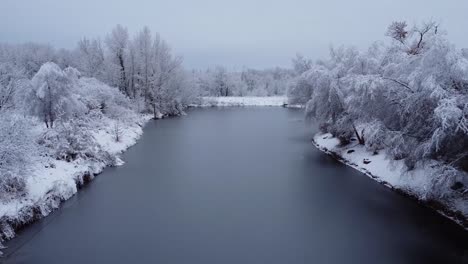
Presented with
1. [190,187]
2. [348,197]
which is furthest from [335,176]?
[190,187]

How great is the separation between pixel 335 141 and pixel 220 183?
41.4ft

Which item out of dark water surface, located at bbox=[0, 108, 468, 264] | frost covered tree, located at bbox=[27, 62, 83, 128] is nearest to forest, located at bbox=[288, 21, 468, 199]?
dark water surface, located at bbox=[0, 108, 468, 264]

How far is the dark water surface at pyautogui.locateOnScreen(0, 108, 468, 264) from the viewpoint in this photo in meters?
11.5

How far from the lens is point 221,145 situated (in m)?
30.1

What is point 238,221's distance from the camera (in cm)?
1409

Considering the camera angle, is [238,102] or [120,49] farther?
[238,102]

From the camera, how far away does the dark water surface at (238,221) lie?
1148 centimetres

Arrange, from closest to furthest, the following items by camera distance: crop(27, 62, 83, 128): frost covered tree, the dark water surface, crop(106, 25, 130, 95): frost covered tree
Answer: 1. the dark water surface
2. crop(27, 62, 83, 128): frost covered tree
3. crop(106, 25, 130, 95): frost covered tree

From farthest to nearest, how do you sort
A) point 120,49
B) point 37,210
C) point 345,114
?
point 120,49
point 345,114
point 37,210

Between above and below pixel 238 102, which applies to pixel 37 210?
below

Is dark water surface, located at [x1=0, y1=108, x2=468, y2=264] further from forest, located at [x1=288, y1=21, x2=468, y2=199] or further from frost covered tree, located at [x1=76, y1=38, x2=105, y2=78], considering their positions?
frost covered tree, located at [x1=76, y1=38, x2=105, y2=78]

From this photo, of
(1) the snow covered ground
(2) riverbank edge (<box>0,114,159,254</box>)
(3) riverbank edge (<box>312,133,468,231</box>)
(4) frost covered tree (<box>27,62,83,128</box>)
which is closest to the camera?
(2) riverbank edge (<box>0,114,159,254</box>)

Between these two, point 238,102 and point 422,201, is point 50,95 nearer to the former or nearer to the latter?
point 422,201

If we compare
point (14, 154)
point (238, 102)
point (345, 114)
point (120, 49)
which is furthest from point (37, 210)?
point (238, 102)
